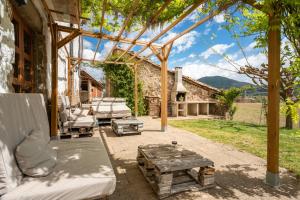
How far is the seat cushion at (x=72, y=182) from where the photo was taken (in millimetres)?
1543

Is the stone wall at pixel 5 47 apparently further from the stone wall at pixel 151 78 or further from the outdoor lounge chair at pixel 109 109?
the stone wall at pixel 151 78

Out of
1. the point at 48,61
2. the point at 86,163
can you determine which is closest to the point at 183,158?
the point at 86,163

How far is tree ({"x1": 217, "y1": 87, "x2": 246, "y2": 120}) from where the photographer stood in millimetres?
11148

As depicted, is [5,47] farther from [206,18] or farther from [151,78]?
[151,78]

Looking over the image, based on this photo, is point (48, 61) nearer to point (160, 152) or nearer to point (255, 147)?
point (160, 152)

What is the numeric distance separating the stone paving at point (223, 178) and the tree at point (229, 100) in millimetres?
7362

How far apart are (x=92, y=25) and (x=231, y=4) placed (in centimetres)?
371

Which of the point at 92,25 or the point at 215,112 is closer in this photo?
the point at 92,25

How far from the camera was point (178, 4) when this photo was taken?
3.54 metres

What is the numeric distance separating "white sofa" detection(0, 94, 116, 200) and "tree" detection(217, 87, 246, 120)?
10.4 metres

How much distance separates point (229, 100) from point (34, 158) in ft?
36.7

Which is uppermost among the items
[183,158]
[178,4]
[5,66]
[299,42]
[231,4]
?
[178,4]

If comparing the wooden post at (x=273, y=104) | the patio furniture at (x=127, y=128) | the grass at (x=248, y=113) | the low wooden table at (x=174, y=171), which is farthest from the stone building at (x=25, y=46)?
the grass at (x=248, y=113)

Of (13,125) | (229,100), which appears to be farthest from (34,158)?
(229,100)
